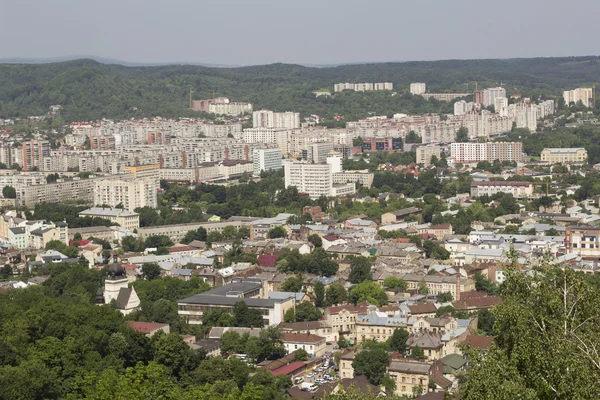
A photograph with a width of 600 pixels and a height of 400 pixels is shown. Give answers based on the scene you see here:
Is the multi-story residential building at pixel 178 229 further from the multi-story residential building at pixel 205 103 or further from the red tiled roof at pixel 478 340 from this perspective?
the multi-story residential building at pixel 205 103

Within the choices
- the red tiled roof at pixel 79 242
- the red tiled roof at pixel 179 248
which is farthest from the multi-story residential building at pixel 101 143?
the red tiled roof at pixel 179 248

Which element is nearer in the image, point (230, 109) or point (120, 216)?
point (120, 216)

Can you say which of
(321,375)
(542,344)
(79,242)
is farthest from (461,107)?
(542,344)

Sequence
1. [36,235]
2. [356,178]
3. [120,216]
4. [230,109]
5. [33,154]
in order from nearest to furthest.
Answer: [36,235]
[120,216]
[356,178]
[33,154]
[230,109]

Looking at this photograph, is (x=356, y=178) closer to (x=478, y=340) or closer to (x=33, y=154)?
(x=33, y=154)

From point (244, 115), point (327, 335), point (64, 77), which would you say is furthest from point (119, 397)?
point (64, 77)

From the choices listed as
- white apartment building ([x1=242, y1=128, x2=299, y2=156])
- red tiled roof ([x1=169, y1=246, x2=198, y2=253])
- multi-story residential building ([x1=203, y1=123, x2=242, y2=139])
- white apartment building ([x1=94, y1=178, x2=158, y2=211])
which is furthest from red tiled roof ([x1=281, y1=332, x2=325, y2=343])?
multi-story residential building ([x1=203, y1=123, x2=242, y2=139])

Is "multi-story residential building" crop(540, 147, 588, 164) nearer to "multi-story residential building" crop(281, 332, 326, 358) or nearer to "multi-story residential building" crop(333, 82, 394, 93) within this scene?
"multi-story residential building" crop(281, 332, 326, 358)
